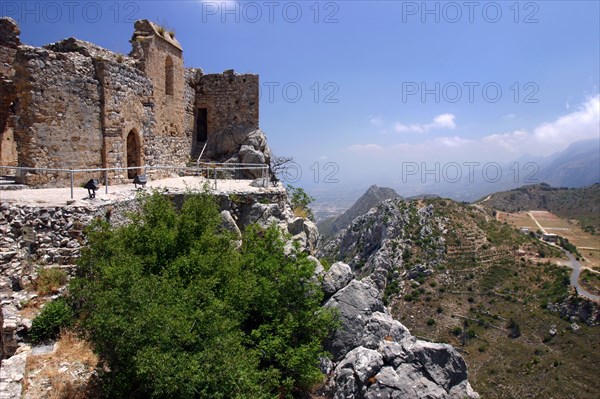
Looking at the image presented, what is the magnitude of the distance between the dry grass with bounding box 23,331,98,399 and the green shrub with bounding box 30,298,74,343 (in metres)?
0.21

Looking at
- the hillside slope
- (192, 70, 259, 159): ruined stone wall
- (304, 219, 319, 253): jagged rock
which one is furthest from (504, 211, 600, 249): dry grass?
(304, 219, 319, 253): jagged rock

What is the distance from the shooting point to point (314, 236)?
47.1ft

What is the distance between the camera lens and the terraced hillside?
1580 inches

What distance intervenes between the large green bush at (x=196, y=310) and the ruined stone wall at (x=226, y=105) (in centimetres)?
1041

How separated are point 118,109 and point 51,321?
8.79 m

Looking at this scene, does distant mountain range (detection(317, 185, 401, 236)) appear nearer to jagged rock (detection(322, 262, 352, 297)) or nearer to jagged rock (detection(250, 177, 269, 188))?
jagged rock (detection(250, 177, 269, 188))

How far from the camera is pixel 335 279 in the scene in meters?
11.1

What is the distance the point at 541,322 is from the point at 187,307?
175 feet

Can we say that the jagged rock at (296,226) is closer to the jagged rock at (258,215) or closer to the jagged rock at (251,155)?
the jagged rock at (258,215)

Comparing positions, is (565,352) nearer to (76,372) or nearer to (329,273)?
(329,273)

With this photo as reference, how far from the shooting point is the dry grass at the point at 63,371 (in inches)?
266

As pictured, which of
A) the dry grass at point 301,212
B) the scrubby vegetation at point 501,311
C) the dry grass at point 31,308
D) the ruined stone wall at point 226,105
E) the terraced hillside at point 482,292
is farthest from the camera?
the terraced hillside at point 482,292

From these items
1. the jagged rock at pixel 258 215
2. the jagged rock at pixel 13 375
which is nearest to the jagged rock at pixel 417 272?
the jagged rock at pixel 258 215

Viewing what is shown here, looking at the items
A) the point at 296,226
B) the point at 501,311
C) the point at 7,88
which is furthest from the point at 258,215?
the point at 501,311
